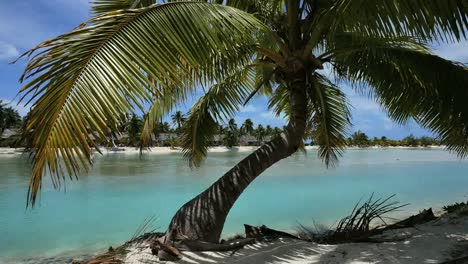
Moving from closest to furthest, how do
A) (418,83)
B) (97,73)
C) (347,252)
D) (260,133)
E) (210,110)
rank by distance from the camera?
(97,73) < (347,252) < (418,83) < (210,110) < (260,133)

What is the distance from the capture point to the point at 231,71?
16.7ft

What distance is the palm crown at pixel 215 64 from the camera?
2143mm

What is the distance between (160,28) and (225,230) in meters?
6.31

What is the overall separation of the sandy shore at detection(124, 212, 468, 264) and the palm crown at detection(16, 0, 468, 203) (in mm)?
1398

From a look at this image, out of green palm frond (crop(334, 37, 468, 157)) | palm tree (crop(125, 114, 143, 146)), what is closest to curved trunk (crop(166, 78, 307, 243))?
green palm frond (crop(334, 37, 468, 157))

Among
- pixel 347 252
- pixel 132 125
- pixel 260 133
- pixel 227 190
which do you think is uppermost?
pixel 260 133

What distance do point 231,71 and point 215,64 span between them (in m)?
0.88

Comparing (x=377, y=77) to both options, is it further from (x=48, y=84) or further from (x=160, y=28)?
(x=48, y=84)

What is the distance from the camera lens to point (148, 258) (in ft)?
12.0

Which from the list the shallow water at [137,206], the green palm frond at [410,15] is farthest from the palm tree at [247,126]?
the green palm frond at [410,15]

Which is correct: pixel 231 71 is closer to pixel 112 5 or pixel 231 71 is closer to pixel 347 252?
pixel 112 5

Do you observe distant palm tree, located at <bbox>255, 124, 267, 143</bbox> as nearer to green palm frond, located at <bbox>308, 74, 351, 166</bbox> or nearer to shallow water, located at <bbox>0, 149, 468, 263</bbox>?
shallow water, located at <bbox>0, 149, 468, 263</bbox>

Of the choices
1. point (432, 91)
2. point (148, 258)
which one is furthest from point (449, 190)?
point (148, 258)

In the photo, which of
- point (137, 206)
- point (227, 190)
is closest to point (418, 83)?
point (227, 190)
